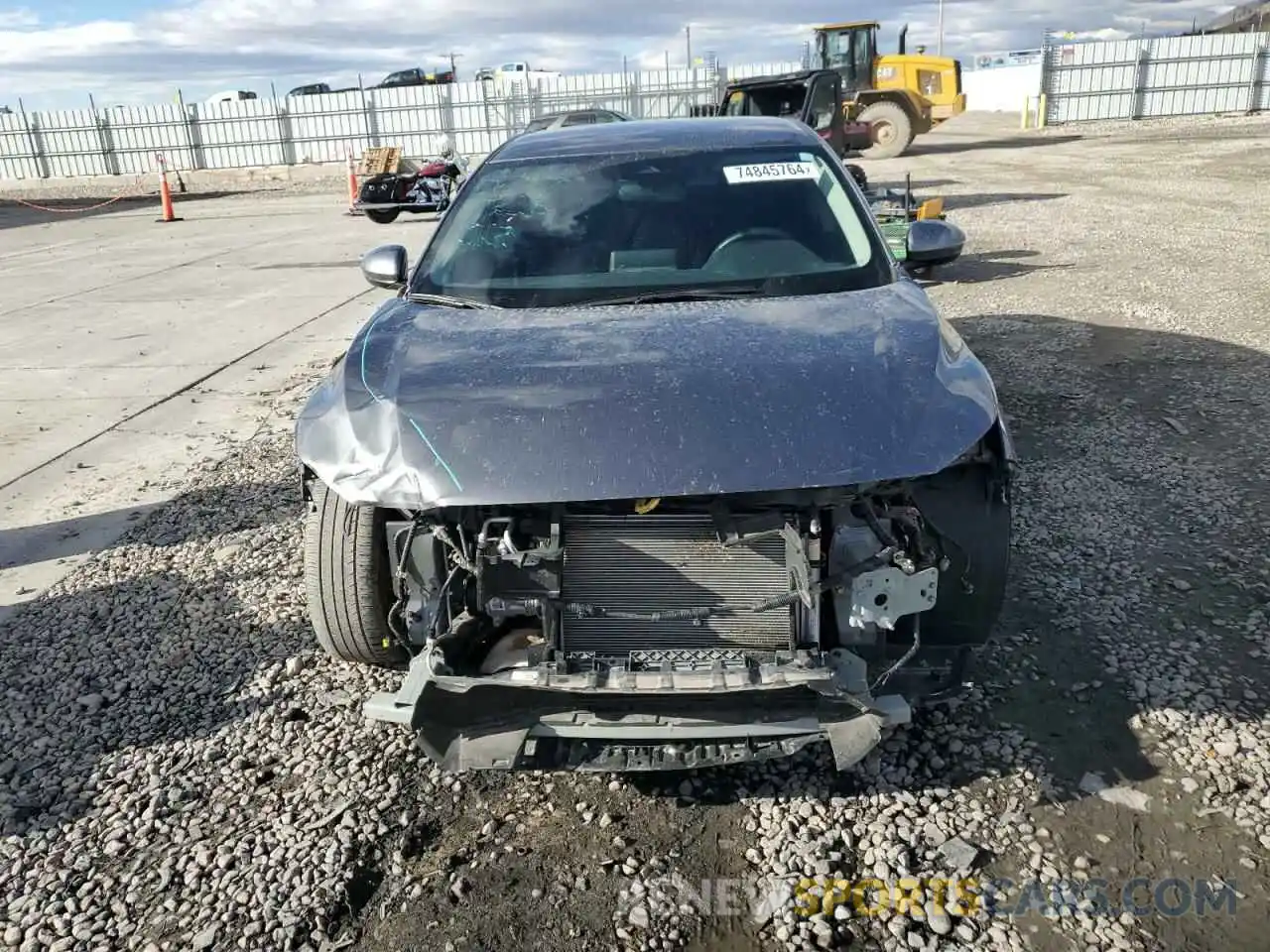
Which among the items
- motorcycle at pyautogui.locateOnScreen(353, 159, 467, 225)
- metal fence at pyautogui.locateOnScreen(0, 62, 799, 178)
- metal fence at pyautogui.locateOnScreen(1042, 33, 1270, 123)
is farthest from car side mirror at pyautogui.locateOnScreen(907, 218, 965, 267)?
metal fence at pyautogui.locateOnScreen(1042, 33, 1270, 123)

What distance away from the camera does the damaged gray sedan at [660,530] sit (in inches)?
91.4

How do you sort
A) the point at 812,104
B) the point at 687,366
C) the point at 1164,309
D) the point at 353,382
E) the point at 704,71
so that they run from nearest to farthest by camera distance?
the point at 687,366 < the point at 353,382 < the point at 1164,309 < the point at 812,104 < the point at 704,71

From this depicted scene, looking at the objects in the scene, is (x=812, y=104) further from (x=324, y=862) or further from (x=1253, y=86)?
(x=1253, y=86)

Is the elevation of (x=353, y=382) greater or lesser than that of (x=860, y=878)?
greater

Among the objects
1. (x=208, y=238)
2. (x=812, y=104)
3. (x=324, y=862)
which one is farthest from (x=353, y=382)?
(x=208, y=238)

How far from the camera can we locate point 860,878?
2350 millimetres

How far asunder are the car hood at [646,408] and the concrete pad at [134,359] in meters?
2.45

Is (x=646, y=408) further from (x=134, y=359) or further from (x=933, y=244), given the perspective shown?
(x=134, y=359)

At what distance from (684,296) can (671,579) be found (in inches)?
45.0

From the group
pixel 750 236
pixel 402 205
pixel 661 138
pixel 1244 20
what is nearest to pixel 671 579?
pixel 750 236

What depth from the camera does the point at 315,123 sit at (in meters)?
31.8

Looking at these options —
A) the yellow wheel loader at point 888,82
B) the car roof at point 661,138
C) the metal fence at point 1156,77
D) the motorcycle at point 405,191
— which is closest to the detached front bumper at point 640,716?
the car roof at point 661,138

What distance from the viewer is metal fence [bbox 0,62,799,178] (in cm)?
3077

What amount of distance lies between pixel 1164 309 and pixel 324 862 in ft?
25.3
